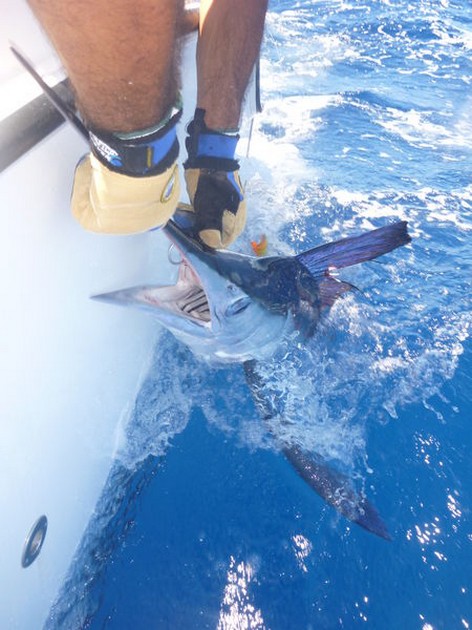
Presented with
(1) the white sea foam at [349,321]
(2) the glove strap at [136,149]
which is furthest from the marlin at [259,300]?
(2) the glove strap at [136,149]

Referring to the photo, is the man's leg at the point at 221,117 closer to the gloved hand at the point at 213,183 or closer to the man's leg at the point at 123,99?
the gloved hand at the point at 213,183

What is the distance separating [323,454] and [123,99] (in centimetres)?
154

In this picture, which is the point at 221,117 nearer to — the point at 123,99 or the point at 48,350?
the point at 123,99

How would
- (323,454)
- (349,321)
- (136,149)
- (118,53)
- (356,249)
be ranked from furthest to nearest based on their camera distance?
(349,321)
(323,454)
(356,249)
(136,149)
(118,53)

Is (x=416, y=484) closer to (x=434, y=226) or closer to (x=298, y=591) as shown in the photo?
(x=298, y=591)

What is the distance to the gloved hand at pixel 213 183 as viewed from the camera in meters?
1.42

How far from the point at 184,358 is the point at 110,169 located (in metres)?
1.23

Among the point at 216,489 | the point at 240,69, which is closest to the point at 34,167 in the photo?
the point at 240,69

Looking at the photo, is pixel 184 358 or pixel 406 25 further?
pixel 406 25

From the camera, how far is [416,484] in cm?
187

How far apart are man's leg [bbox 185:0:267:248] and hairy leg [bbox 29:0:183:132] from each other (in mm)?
489

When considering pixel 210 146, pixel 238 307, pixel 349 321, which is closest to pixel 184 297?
pixel 238 307

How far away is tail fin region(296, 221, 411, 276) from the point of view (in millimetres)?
1586

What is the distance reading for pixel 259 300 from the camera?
60.4 inches
